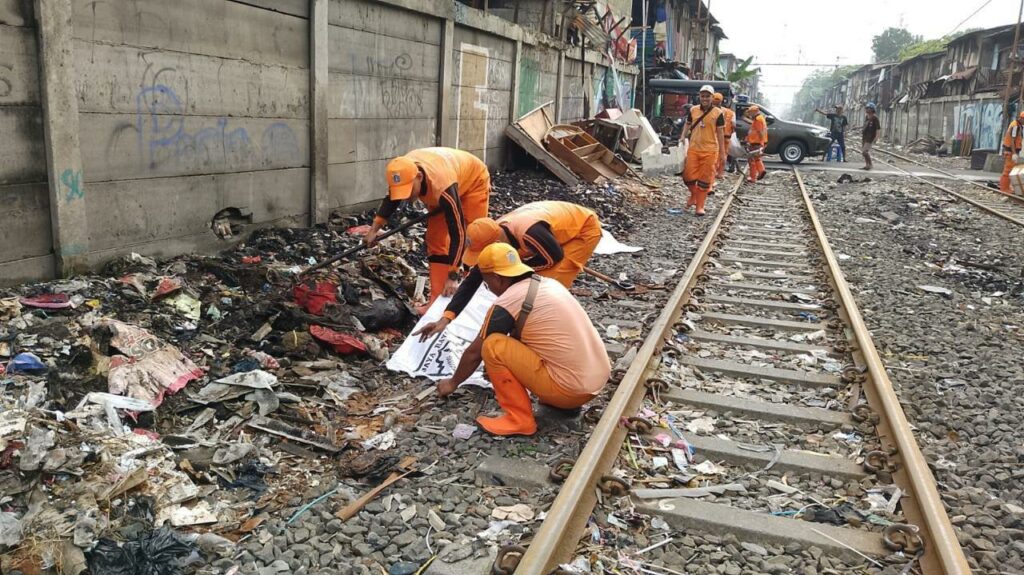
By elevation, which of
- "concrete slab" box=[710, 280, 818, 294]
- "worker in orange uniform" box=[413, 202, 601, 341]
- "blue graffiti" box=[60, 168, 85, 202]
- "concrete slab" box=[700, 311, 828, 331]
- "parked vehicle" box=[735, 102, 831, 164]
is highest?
"parked vehicle" box=[735, 102, 831, 164]

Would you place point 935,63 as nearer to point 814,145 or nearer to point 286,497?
point 814,145

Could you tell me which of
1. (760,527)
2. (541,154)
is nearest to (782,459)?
(760,527)

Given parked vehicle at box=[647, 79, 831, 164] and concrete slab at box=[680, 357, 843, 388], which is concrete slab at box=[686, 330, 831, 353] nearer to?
concrete slab at box=[680, 357, 843, 388]

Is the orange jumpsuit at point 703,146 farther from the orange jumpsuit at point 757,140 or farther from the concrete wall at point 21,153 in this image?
the concrete wall at point 21,153

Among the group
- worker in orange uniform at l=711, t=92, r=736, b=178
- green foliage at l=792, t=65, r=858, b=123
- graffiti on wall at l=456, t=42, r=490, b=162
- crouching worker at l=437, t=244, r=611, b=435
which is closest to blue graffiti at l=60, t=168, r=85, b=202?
crouching worker at l=437, t=244, r=611, b=435

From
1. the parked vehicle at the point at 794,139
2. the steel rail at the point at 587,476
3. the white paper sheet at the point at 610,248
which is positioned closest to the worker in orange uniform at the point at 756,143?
the parked vehicle at the point at 794,139

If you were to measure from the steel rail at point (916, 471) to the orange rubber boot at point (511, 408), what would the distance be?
1.78 metres

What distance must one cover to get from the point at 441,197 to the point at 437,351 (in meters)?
1.16

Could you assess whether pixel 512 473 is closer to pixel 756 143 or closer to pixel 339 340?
pixel 339 340

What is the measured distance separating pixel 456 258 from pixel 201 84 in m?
2.65

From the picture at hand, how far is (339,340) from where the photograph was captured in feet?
17.0

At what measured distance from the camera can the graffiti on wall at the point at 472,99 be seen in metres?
11.3

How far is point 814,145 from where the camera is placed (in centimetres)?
2241

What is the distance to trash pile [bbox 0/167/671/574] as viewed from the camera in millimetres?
2963
